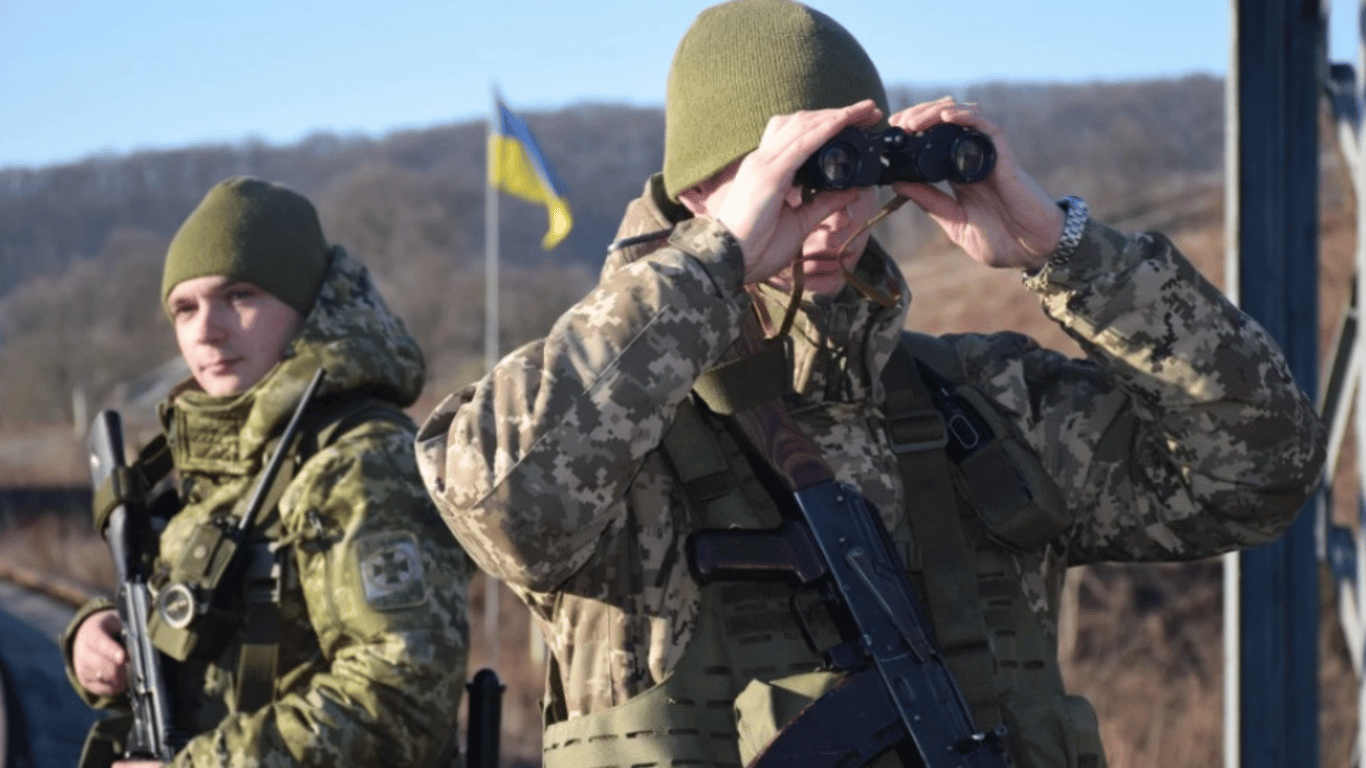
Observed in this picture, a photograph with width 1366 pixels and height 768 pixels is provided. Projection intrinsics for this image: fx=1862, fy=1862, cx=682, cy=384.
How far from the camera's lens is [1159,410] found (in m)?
2.61

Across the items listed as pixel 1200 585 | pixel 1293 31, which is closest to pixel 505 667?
pixel 1200 585

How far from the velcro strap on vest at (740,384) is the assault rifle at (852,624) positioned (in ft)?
0.11

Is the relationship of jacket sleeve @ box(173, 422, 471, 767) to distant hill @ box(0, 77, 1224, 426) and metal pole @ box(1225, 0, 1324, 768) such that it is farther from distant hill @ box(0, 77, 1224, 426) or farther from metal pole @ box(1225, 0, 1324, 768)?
distant hill @ box(0, 77, 1224, 426)

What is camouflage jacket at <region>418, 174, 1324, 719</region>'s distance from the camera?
7.65 feet

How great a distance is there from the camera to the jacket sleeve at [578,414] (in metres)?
2.31

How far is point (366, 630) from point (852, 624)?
1201mm

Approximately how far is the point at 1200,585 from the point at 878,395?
47.6 feet

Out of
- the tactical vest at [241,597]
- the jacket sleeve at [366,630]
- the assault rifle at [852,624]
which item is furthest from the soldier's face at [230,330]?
the assault rifle at [852,624]

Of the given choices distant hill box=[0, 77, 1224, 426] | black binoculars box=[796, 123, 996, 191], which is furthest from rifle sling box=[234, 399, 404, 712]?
distant hill box=[0, 77, 1224, 426]

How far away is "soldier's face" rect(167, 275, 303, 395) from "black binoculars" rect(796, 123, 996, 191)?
67.9 inches

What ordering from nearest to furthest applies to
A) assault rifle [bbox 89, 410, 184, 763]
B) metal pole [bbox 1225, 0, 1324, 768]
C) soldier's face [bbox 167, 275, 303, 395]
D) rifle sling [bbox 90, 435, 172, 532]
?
assault rifle [bbox 89, 410, 184, 763]
soldier's face [bbox 167, 275, 303, 395]
rifle sling [bbox 90, 435, 172, 532]
metal pole [bbox 1225, 0, 1324, 768]

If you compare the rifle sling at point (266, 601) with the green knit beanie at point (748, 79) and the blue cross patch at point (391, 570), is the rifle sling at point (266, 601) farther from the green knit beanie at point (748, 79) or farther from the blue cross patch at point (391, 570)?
the green knit beanie at point (748, 79)

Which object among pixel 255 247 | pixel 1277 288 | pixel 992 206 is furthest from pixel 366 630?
pixel 1277 288

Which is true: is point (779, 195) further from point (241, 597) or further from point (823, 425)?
point (241, 597)
